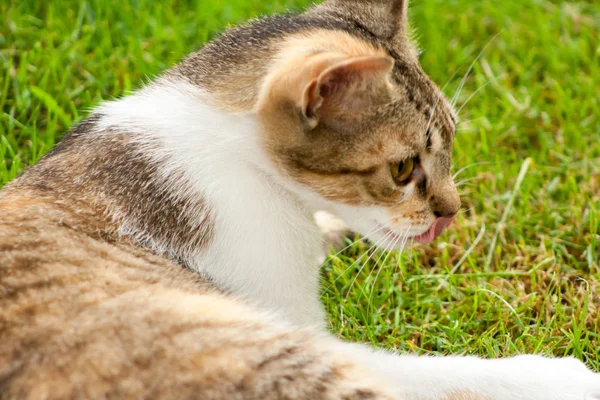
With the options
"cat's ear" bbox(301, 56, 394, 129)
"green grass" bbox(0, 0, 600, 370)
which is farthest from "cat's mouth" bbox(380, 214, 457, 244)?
"cat's ear" bbox(301, 56, 394, 129)

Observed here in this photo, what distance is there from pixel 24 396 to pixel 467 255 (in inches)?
89.1

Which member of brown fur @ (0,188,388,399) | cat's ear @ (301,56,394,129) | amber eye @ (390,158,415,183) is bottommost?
brown fur @ (0,188,388,399)

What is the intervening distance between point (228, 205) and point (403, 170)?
66 centimetres

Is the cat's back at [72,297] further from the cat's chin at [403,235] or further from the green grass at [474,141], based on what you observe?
the green grass at [474,141]

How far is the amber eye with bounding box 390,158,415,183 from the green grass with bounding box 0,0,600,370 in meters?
0.63

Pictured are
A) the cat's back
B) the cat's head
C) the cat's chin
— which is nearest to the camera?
the cat's back

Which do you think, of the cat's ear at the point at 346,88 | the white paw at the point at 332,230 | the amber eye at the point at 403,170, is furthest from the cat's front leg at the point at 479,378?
the white paw at the point at 332,230

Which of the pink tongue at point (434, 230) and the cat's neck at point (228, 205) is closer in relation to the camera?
the cat's neck at point (228, 205)

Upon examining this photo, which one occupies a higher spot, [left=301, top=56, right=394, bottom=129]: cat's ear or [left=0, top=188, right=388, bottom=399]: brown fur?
[left=301, top=56, right=394, bottom=129]: cat's ear

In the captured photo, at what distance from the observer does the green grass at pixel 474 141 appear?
3.42 metres

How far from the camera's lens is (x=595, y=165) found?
4223 millimetres

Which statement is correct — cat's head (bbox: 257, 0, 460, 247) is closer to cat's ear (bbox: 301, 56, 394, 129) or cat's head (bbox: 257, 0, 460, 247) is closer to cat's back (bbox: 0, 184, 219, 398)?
cat's ear (bbox: 301, 56, 394, 129)

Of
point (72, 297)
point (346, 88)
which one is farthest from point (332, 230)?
point (72, 297)

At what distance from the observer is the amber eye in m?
2.88
